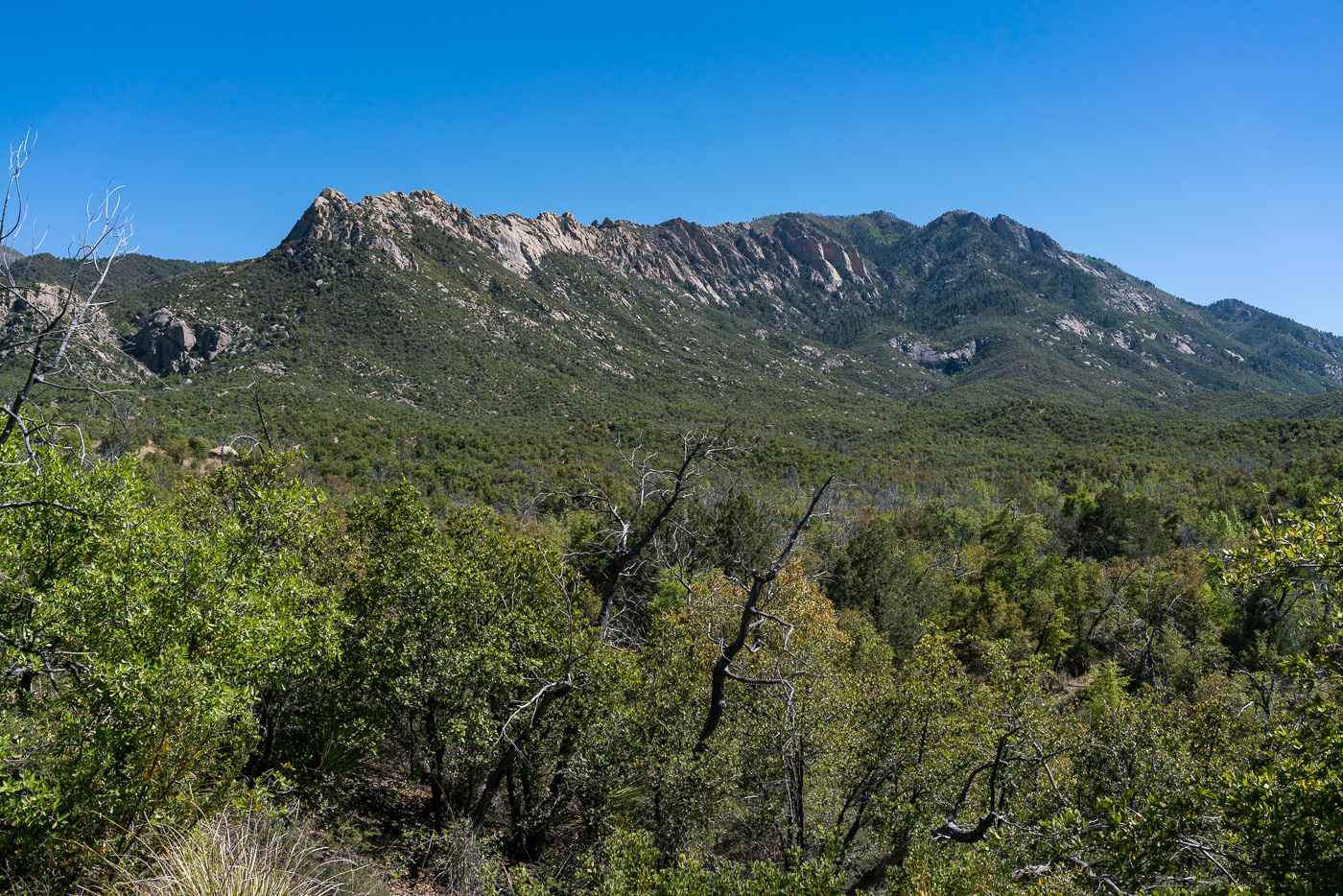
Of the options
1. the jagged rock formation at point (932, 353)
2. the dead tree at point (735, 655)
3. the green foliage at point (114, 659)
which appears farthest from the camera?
the jagged rock formation at point (932, 353)

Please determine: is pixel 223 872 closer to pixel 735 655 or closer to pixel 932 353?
pixel 735 655

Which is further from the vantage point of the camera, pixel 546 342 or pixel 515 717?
pixel 546 342

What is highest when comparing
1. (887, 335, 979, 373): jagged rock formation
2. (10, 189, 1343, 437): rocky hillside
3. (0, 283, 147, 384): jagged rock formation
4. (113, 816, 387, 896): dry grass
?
(887, 335, 979, 373): jagged rock formation

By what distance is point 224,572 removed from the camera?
8.33 m

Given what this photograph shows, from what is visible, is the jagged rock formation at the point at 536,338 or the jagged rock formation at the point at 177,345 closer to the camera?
the jagged rock formation at the point at 177,345

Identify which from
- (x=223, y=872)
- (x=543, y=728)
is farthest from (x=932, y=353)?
(x=223, y=872)

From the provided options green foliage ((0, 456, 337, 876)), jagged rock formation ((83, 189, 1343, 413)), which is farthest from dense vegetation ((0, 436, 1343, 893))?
jagged rock formation ((83, 189, 1343, 413))

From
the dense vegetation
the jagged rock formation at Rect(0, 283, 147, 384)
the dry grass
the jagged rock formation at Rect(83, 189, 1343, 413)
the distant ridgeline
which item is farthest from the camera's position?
the jagged rock formation at Rect(83, 189, 1343, 413)

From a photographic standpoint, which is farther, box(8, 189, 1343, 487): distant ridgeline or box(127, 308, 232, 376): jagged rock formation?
box(127, 308, 232, 376): jagged rock formation

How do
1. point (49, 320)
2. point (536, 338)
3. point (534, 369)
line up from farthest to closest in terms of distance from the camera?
point (536, 338) → point (534, 369) → point (49, 320)

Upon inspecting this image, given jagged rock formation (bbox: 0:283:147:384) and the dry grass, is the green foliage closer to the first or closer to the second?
the dry grass

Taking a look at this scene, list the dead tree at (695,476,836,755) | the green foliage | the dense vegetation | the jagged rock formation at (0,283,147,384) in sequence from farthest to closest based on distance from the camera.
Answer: the dead tree at (695,476,836,755)
the green foliage
the jagged rock formation at (0,283,147,384)
the dense vegetation

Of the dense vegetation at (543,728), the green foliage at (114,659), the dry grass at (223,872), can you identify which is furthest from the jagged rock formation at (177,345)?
the dry grass at (223,872)

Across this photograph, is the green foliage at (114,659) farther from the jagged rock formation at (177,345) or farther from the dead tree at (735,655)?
the jagged rock formation at (177,345)
